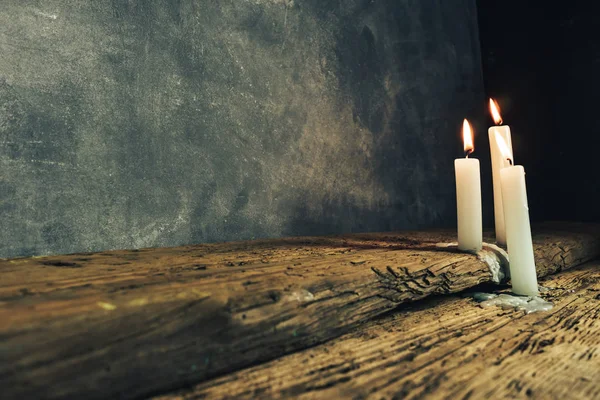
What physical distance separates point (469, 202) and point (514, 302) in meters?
0.26

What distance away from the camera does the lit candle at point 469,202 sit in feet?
3.57

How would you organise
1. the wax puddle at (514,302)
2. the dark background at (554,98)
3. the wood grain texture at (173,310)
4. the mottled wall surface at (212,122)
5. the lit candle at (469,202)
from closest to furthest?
1. the wood grain texture at (173,310)
2. the wax puddle at (514,302)
3. the lit candle at (469,202)
4. the mottled wall surface at (212,122)
5. the dark background at (554,98)

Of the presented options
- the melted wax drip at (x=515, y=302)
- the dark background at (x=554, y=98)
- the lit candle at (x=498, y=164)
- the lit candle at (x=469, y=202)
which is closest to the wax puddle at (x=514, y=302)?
the melted wax drip at (x=515, y=302)

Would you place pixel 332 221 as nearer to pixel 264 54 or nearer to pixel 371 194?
pixel 371 194

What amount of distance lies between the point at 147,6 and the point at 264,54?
1.51ft

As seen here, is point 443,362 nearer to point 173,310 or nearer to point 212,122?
point 173,310

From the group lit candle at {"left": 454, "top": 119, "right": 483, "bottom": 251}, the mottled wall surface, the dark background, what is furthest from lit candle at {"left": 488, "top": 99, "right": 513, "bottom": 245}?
the dark background

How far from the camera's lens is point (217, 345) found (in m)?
0.58

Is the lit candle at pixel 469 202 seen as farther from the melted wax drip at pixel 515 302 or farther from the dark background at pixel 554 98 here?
the dark background at pixel 554 98

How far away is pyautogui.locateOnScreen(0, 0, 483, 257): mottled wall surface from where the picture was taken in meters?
1.21

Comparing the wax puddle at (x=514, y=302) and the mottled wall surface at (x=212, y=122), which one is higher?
the mottled wall surface at (x=212, y=122)

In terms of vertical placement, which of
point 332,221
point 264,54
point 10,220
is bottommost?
point 332,221

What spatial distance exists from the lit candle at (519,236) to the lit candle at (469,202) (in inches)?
3.6

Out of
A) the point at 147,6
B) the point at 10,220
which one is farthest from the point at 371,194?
the point at 10,220
